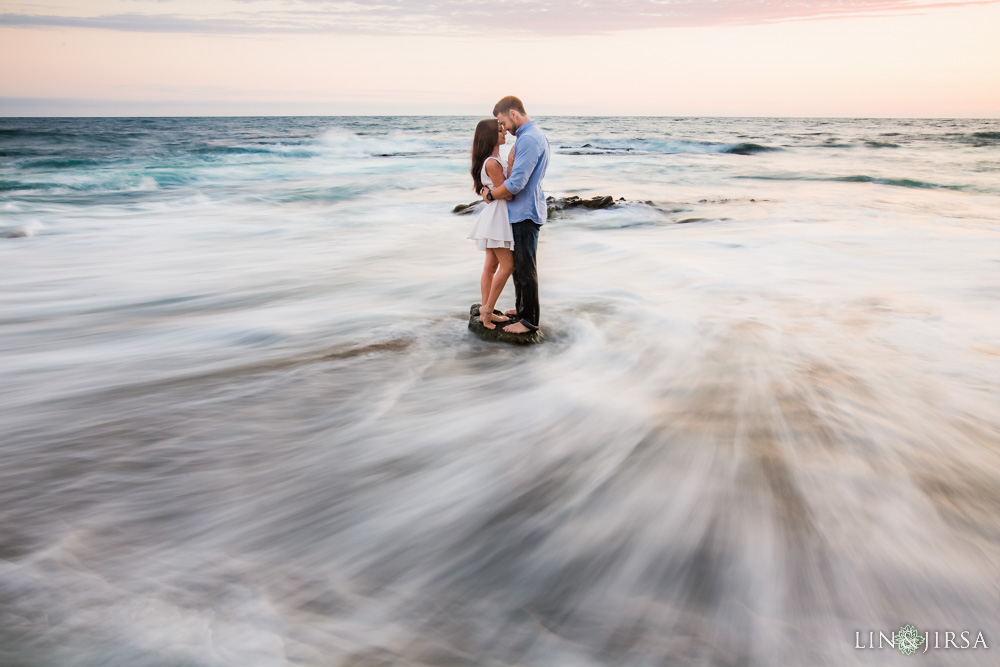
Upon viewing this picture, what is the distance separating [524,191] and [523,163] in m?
0.29

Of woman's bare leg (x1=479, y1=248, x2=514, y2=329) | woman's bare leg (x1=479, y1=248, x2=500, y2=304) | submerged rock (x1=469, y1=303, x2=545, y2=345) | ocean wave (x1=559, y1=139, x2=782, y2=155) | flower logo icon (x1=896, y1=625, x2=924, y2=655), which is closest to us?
flower logo icon (x1=896, y1=625, x2=924, y2=655)

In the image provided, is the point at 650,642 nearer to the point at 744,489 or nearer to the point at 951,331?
the point at 744,489

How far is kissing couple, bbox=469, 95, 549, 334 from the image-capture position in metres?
4.53

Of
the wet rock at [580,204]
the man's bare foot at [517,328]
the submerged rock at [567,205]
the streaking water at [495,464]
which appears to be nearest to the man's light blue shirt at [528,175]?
the man's bare foot at [517,328]

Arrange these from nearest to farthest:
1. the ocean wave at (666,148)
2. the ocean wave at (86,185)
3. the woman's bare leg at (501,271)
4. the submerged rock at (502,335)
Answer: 1. the woman's bare leg at (501,271)
2. the submerged rock at (502,335)
3. the ocean wave at (86,185)
4. the ocean wave at (666,148)

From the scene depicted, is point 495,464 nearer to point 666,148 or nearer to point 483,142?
point 483,142

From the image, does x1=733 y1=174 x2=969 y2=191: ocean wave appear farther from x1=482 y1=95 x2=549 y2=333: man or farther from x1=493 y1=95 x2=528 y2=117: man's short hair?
x1=493 y1=95 x2=528 y2=117: man's short hair

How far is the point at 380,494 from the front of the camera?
341cm

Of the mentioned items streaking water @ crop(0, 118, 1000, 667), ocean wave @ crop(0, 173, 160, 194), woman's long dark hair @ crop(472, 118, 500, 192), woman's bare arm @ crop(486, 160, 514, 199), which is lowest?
streaking water @ crop(0, 118, 1000, 667)

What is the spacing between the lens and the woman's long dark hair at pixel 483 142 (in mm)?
4570

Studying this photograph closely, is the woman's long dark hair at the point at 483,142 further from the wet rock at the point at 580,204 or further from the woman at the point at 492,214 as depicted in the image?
the wet rock at the point at 580,204

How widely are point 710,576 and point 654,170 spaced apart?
24.8 m

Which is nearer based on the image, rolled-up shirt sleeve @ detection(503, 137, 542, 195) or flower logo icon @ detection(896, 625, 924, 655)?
flower logo icon @ detection(896, 625, 924, 655)

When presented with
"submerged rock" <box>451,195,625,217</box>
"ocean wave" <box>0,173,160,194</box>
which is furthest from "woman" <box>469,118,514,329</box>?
"ocean wave" <box>0,173,160,194</box>
